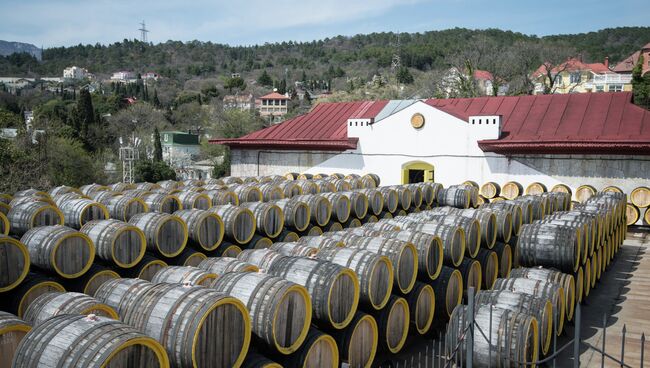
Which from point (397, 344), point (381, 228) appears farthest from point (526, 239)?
point (397, 344)

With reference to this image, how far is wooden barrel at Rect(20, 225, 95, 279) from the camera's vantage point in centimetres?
759

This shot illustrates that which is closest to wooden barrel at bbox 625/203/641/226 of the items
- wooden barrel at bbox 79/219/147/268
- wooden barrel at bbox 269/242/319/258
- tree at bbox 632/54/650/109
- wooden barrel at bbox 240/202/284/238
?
tree at bbox 632/54/650/109

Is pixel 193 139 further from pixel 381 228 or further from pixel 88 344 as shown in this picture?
pixel 88 344

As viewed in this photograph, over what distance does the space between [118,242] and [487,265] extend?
7.12m

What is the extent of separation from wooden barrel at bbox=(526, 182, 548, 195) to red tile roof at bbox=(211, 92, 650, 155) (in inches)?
50.4

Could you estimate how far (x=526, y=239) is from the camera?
9.38 metres

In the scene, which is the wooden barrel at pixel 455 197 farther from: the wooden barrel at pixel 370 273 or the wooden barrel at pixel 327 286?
the wooden barrel at pixel 327 286

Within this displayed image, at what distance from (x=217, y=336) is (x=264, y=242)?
253 inches

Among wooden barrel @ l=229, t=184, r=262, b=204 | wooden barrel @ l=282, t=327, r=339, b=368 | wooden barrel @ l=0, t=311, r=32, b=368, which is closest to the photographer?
wooden barrel @ l=0, t=311, r=32, b=368

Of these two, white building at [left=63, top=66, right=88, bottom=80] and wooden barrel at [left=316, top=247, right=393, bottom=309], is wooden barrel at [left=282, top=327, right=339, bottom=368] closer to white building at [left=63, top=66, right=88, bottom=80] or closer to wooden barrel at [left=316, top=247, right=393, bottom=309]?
wooden barrel at [left=316, top=247, right=393, bottom=309]

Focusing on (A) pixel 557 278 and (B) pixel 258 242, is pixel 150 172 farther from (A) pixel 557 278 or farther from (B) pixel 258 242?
(A) pixel 557 278

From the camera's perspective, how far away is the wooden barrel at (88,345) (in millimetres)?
3846

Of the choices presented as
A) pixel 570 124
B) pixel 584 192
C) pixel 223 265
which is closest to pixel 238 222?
pixel 223 265

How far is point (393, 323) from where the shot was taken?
730 cm
